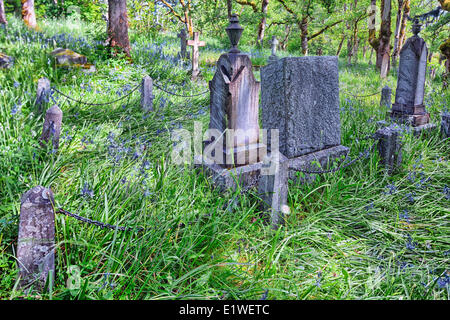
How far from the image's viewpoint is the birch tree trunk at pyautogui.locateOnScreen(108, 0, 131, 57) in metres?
8.42

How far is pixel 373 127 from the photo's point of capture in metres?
4.99

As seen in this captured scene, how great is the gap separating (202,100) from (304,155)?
344 centimetres

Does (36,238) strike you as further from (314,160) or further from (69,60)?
(69,60)

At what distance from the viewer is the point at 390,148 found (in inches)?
154

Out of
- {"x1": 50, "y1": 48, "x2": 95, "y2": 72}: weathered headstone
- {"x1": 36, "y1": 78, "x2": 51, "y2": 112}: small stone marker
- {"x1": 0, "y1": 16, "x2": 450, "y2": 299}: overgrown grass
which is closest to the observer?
{"x1": 0, "y1": 16, "x2": 450, "y2": 299}: overgrown grass

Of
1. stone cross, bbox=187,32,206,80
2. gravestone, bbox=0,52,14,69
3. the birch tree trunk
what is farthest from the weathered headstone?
stone cross, bbox=187,32,206,80

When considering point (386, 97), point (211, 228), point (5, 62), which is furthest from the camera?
point (386, 97)

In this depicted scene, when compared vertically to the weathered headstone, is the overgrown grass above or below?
below

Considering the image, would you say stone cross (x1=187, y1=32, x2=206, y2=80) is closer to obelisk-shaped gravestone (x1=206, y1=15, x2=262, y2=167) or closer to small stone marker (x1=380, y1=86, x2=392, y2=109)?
small stone marker (x1=380, y1=86, x2=392, y2=109)

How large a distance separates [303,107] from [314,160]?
0.66 m

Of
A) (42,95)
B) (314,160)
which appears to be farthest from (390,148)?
(42,95)

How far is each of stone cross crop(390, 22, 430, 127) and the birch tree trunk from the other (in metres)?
6.65
